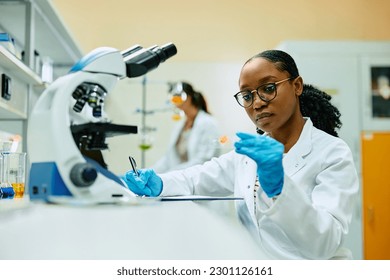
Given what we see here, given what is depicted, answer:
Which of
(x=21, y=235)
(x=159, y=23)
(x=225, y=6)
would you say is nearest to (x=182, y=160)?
(x=159, y=23)

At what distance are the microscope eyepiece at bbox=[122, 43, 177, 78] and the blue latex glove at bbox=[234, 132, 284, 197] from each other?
0.81ft

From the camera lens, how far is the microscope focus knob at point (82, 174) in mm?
797

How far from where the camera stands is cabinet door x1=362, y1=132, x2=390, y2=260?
8.86ft

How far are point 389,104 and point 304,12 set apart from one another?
1439mm

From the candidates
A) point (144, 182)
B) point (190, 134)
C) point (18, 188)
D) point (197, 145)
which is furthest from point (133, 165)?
point (190, 134)

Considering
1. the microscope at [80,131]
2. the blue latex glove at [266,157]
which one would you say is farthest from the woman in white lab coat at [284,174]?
the microscope at [80,131]

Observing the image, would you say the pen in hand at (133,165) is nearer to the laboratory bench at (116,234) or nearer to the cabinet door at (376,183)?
the laboratory bench at (116,234)

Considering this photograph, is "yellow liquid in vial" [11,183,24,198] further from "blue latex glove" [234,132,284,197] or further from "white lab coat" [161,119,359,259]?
"blue latex glove" [234,132,284,197]

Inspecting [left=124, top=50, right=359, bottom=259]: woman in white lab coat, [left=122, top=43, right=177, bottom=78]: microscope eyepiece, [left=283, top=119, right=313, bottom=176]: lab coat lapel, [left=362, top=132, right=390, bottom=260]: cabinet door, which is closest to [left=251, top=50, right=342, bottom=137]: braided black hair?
[left=124, top=50, right=359, bottom=259]: woman in white lab coat

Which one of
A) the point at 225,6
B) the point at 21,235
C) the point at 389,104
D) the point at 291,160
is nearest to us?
the point at 21,235

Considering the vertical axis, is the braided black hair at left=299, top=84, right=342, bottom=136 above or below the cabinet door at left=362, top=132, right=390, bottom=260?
above

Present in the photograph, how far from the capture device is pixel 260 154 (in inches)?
36.3

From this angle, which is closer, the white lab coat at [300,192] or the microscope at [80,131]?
the microscope at [80,131]
